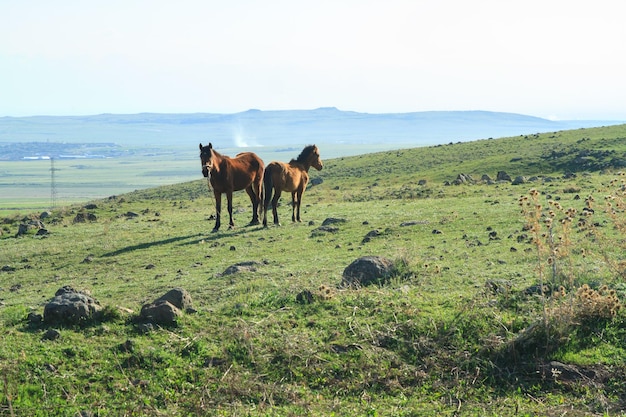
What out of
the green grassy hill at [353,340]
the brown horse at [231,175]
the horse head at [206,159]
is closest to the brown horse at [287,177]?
the brown horse at [231,175]

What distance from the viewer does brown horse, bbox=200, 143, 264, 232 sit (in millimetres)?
21984

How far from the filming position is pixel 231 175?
77.4 ft

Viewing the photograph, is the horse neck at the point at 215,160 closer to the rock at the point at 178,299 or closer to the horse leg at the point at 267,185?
the horse leg at the point at 267,185

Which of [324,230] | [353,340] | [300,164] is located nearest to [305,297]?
[353,340]

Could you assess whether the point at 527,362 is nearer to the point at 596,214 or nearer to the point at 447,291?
the point at 447,291

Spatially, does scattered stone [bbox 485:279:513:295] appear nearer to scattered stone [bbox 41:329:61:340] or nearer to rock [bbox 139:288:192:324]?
rock [bbox 139:288:192:324]

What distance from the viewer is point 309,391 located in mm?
8664

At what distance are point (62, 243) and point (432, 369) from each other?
17087mm

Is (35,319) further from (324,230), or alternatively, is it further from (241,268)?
(324,230)

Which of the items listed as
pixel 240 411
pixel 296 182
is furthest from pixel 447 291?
pixel 296 182

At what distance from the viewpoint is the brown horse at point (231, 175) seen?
21984 mm

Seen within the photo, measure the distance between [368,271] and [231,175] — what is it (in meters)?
12.0

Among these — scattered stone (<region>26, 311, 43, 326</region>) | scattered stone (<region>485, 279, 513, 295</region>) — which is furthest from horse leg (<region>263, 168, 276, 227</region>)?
scattered stone (<region>26, 311, 43, 326</region>)

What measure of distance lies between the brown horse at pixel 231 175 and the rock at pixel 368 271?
387 inches
